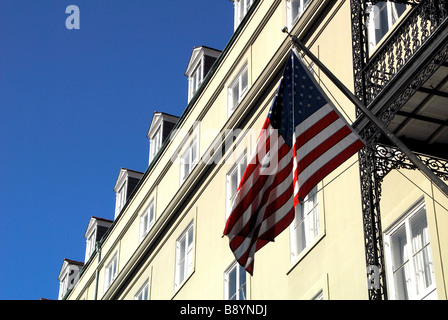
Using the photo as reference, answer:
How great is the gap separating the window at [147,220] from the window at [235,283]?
839 cm

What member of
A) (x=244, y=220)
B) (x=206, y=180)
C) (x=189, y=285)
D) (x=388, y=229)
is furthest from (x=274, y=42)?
(x=244, y=220)

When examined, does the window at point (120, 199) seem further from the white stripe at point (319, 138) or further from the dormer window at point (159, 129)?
the white stripe at point (319, 138)

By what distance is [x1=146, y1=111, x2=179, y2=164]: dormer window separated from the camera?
36562 mm

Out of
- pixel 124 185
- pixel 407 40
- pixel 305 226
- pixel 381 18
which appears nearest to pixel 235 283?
pixel 305 226

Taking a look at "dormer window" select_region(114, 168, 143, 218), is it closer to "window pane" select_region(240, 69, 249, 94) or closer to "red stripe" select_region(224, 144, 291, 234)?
"window pane" select_region(240, 69, 249, 94)

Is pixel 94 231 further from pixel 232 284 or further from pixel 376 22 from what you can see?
pixel 376 22

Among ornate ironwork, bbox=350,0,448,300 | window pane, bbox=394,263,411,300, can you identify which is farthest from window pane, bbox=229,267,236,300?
ornate ironwork, bbox=350,0,448,300

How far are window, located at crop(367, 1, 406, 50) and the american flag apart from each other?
16.8ft

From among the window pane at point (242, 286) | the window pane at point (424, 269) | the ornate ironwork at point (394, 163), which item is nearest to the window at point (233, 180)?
the window pane at point (242, 286)

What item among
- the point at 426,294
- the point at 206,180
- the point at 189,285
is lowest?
the point at 426,294

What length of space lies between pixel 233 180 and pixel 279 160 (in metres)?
11.8

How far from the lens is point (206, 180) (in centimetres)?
2902
